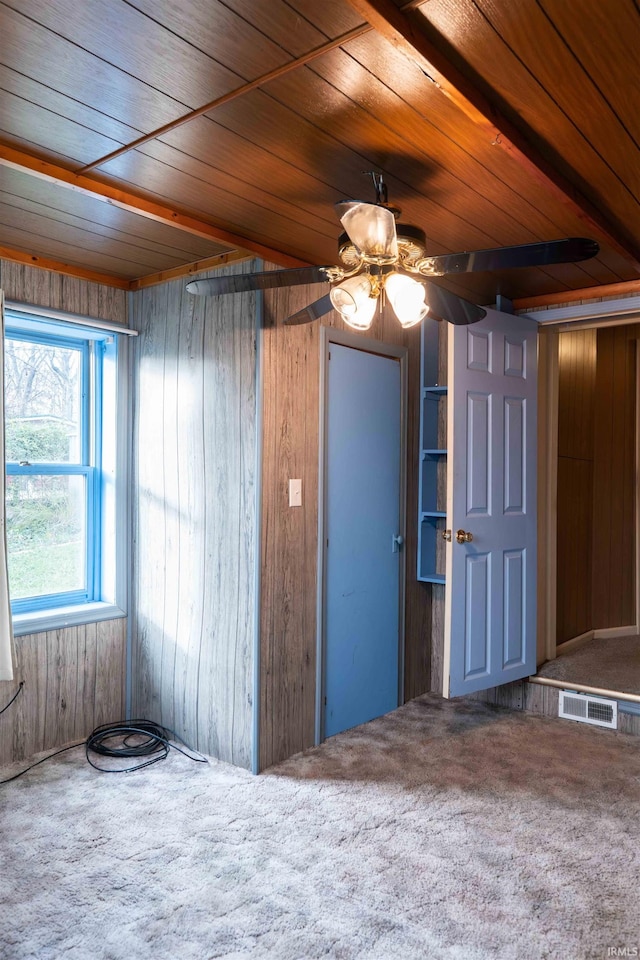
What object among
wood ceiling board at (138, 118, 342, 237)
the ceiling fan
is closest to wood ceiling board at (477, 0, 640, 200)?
the ceiling fan

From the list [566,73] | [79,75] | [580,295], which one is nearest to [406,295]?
[566,73]

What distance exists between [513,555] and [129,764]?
2.23 meters

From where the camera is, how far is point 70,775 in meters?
2.97

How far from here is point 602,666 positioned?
4184 millimetres

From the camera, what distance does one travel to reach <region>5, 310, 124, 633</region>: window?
128 inches

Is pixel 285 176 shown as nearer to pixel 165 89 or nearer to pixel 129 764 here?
pixel 165 89

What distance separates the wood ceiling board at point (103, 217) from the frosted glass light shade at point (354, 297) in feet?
3.38

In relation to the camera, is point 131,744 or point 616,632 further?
point 616,632

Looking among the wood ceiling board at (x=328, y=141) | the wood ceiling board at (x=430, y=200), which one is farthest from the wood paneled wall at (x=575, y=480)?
the wood ceiling board at (x=328, y=141)

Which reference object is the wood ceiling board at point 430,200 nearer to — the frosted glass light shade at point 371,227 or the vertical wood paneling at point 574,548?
the frosted glass light shade at point 371,227

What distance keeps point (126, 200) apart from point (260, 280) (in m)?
0.65

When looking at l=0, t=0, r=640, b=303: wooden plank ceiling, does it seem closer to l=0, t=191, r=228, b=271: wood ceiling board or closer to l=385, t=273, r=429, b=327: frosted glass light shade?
l=0, t=191, r=228, b=271: wood ceiling board

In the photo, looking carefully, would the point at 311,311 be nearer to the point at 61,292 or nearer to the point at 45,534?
the point at 61,292

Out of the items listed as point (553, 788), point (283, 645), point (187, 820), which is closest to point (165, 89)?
point (283, 645)
